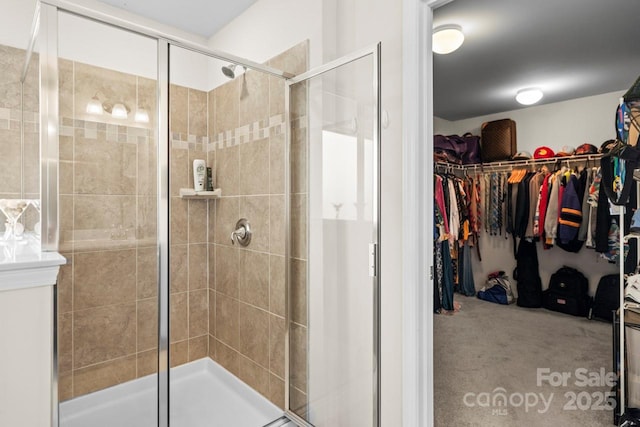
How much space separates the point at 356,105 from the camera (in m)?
1.54

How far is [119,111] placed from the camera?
1.40 metres

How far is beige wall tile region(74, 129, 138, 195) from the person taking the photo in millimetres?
1304

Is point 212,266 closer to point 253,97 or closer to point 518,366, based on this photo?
point 253,97

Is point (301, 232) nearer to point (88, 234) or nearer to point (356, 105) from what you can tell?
point (356, 105)

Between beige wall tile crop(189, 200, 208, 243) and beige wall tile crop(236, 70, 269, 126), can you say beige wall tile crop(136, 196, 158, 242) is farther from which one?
beige wall tile crop(236, 70, 269, 126)

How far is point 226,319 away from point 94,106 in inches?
46.6

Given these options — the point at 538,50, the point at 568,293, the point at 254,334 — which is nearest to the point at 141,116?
the point at 254,334

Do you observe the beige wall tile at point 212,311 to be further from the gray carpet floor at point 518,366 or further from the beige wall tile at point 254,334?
the gray carpet floor at point 518,366

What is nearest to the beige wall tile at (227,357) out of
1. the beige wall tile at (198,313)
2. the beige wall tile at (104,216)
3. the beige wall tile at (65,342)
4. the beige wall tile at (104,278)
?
the beige wall tile at (198,313)

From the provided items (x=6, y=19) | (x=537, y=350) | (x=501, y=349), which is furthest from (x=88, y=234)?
(x=537, y=350)

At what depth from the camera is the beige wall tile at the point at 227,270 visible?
72.3 inches

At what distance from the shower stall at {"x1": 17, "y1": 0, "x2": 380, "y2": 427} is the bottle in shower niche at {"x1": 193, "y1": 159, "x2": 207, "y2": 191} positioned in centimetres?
4

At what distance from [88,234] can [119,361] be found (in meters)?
0.56

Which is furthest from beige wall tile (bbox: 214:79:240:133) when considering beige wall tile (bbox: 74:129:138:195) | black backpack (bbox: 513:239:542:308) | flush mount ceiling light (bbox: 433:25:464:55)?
black backpack (bbox: 513:239:542:308)
